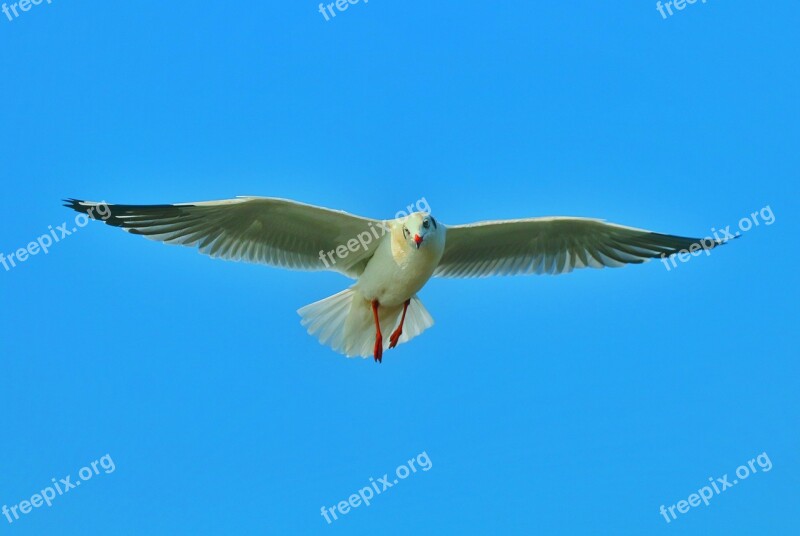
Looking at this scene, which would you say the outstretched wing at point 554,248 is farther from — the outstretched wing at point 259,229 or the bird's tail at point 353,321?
the outstretched wing at point 259,229

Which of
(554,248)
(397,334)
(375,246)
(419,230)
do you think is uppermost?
(375,246)

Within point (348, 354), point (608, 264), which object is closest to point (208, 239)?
point (348, 354)

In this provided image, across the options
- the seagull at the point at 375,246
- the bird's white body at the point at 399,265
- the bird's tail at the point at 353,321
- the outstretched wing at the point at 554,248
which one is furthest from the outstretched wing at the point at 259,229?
the outstretched wing at the point at 554,248

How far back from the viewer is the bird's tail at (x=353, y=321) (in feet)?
40.7

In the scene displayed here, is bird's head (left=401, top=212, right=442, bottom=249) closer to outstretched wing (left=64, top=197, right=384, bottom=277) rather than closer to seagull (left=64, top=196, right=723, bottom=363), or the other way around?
seagull (left=64, top=196, right=723, bottom=363)

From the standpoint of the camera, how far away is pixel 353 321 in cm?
1246

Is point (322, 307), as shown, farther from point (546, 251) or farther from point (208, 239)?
point (546, 251)

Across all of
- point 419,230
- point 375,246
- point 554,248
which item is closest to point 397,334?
point 375,246

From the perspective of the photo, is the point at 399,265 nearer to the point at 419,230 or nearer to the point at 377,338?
the point at 419,230

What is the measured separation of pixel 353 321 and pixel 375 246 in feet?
3.26

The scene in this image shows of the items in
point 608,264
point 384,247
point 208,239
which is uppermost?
point 208,239

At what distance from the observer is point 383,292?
11898 mm

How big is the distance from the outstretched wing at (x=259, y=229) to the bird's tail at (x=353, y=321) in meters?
0.38

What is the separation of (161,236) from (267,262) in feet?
3.98
